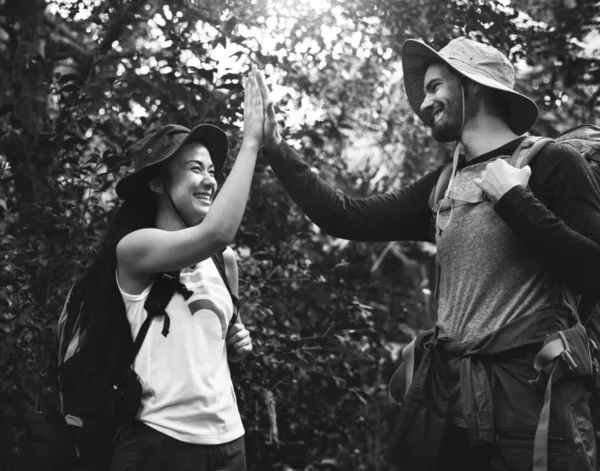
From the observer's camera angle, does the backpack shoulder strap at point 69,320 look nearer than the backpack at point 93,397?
No

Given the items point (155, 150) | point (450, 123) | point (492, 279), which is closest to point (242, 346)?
point (155, 150)

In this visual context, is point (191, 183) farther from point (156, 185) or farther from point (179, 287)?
point (179, 287)

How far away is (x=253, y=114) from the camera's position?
3088mm

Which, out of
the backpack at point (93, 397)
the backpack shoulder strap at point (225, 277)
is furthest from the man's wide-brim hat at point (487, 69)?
the backpack at point (93, 397)

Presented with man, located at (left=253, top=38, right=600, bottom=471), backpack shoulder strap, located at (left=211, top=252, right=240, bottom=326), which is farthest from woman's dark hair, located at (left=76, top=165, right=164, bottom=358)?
man, located at (left=253, top=38, right=600, bottom=471)

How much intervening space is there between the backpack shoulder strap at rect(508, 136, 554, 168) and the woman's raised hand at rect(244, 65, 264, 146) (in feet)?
2.98

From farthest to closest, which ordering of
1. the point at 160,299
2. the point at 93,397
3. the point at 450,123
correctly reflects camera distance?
the point at 450,123, the point at 160,299, the point at 93,397

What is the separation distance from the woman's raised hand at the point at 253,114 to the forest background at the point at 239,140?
2.85 feet

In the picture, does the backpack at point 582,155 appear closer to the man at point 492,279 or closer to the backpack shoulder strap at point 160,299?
the man at point 492,279

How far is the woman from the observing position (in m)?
2.78

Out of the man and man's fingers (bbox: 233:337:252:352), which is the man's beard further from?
man's fingers (bbox: 233:337:252:352)

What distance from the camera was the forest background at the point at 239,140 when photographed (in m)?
4.21

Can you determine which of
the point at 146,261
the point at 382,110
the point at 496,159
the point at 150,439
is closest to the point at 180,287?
the point at 146,261

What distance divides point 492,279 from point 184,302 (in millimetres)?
1068
